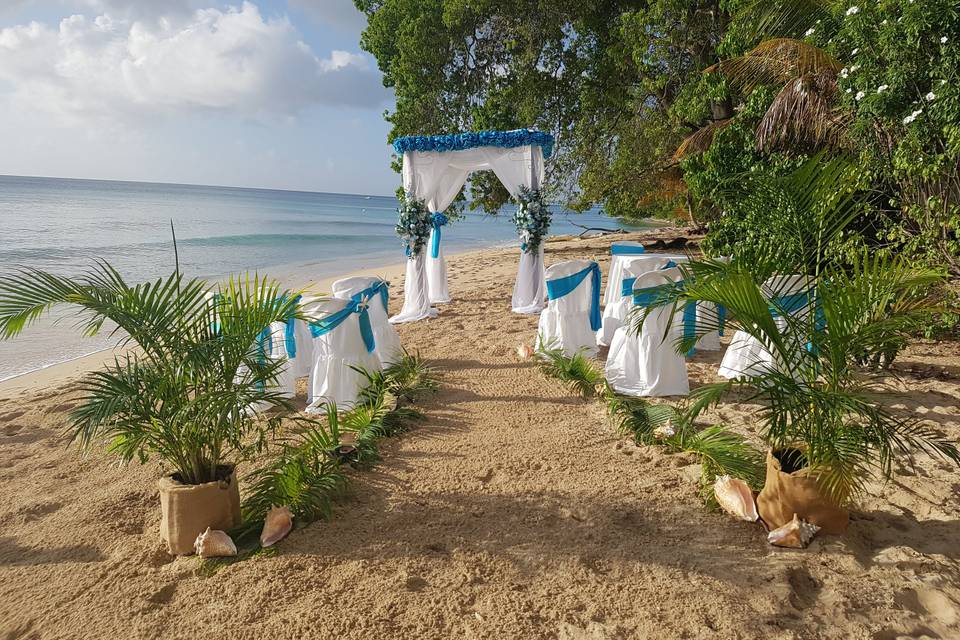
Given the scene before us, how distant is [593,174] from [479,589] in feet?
39.0

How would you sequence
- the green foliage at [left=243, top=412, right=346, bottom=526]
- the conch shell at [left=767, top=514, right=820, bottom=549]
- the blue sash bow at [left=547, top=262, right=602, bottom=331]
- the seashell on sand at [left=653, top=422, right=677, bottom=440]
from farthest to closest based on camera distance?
the blue sash bow at [left=547, top=262, right=602, bottom=331] → the seashell on sand at [left=653, top=422, right=677, bottom=440] → the green foliage at [left=243, top=412, right=346, bottom=526] → the conch shell at [left=767, top=514, right=820, bottom=549]

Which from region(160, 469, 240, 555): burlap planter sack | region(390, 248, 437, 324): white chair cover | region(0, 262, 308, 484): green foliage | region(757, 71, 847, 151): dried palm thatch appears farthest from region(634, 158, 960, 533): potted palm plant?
region(390, 248, 437, 324): white chair cover

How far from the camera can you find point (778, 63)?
273 inches

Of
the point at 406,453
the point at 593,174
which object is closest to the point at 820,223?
the point at 406,453

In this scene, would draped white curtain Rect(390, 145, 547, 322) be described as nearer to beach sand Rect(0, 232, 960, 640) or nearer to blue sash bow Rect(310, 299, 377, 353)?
blue sash bow Rect(310, 299, 377, 353)

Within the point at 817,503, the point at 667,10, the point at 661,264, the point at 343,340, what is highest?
the point at 667,10

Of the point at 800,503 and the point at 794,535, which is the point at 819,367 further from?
the point at 794,535

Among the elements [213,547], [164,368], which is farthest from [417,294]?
[213,547]

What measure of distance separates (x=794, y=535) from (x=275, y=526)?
2.34 m

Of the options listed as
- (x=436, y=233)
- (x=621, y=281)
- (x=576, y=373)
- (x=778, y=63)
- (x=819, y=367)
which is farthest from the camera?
(x=436, y=233)

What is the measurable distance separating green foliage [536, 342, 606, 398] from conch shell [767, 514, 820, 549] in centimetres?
216

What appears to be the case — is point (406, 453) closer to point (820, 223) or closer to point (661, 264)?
point (820, 223)

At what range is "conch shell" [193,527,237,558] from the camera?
8.41 feet

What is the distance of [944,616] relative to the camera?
212cm
